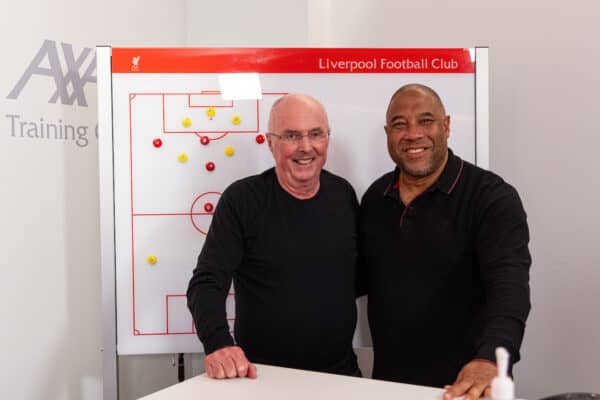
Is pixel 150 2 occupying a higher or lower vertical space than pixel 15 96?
higher

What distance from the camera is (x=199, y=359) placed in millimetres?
3154

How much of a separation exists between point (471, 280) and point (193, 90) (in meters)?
1.21

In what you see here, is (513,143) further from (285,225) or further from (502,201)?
(285,225)

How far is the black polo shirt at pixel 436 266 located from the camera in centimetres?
180

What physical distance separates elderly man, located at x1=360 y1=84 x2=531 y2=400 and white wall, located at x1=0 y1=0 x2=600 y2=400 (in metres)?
0.78

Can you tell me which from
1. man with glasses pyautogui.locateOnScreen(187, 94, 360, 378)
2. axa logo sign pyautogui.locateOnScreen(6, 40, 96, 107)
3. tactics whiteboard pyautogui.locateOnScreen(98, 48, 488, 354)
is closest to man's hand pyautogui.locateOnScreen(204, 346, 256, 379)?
man with glasses pyautogui.locateOnScreen(187, 94, 360, 378)

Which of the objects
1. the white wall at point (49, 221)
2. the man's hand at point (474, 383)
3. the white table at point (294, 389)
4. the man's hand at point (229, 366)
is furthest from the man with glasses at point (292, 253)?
the white wall at point (49, 221)

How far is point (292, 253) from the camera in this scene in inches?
75.4

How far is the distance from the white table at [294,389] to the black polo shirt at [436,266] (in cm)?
54

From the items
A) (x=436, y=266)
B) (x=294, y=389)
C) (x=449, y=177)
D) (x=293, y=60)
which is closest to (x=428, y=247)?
(x=436, y=266)

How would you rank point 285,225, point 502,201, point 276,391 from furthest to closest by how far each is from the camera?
point 285,225
point 502,201
point 276,391

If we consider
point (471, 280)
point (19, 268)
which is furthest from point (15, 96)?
point (471, 280)

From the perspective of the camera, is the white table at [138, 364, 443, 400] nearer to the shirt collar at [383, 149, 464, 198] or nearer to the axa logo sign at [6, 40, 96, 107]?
the shirt collar at [383, 149, 464, 198]

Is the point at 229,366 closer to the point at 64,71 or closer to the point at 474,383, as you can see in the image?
the point at 474,383
